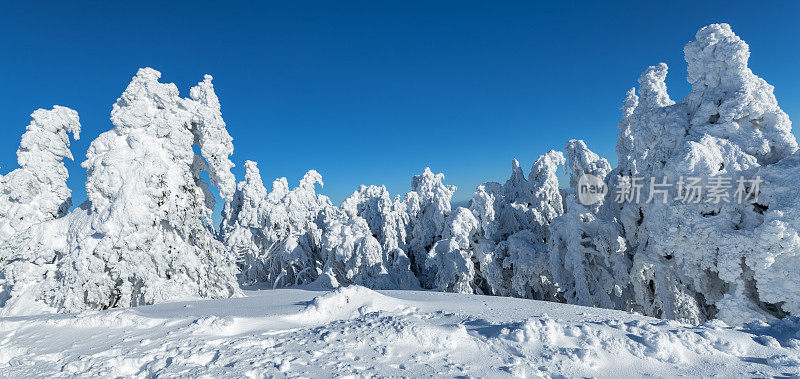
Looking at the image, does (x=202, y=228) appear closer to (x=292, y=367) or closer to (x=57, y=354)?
(x=57, y=354)

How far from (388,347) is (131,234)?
10.1 meters

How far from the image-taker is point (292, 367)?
4086mm

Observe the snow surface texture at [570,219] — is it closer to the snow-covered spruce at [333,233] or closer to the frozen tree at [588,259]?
the frozen tree at [588,259]

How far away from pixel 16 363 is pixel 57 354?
0.39m

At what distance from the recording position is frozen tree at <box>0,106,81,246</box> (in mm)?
12312

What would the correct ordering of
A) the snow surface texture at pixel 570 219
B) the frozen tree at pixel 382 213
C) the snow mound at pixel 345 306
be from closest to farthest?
1. the snow mound at pixel 345 306
2. the snow surface texture at pixel 570 219
3. the frozen tree at pixel 382 213

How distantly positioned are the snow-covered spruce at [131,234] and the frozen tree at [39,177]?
219cm

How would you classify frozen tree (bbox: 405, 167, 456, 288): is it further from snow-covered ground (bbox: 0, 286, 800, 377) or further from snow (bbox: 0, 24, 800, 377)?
snow-covered ground (bbox: 0, 286, 800, 377)

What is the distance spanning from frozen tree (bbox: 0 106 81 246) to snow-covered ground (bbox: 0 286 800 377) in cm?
957

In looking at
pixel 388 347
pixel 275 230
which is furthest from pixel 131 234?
pixel 275 230

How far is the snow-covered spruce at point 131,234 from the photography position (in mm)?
10117

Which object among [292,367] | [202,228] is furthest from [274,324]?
[202,228]

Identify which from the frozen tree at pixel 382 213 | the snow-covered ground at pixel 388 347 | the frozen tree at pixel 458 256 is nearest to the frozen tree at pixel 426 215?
the frozen tree at pixel 382 213

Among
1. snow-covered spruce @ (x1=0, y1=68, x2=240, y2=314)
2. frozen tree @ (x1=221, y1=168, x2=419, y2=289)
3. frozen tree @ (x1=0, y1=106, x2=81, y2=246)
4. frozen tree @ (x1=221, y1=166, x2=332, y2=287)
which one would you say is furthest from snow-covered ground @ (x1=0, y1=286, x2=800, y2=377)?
frozen tree @ (x1=221, y1=166, x2=332, y2=287)
